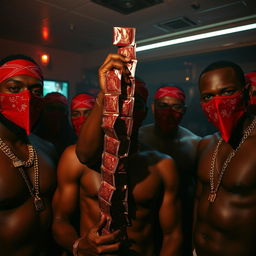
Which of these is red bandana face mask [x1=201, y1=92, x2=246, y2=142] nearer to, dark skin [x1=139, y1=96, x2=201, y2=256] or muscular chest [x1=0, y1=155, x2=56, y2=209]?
dark skin [x1=139, y1=96, x2=201, y2=256]

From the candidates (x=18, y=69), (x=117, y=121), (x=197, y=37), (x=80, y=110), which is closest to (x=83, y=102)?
(x=80, y=110)

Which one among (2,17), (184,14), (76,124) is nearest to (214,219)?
(76,124)

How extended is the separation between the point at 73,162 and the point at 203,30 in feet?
12.3

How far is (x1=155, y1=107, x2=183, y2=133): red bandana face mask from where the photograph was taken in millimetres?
2871

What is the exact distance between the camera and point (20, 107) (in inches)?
61.3

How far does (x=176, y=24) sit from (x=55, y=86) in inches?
142

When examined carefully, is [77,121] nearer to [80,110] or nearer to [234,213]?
[80,110]

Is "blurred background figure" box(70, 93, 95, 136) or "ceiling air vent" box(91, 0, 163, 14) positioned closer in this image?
"blurred background figure" box(70, 93, 95, 136)

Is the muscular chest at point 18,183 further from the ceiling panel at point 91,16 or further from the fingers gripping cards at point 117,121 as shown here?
the ceiling panel at point 91,16

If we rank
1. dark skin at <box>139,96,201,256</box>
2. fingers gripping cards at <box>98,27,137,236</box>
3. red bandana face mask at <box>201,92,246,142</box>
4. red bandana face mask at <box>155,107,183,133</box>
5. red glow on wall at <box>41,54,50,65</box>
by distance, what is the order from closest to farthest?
1. fingers gripping cards at <box>98,27,137,236</box>
2. red bandana face mask at <box>201,92,246,142</box>
3. dark skin at <box>139,96,201,256</box>
4. red bandana face mask at <box>155,107,183,133</box>
5. red glow on wall at <box>41,54,50,65</box>

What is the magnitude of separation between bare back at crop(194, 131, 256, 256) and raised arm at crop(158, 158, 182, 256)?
0.88 ft

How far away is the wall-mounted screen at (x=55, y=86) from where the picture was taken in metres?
6.45

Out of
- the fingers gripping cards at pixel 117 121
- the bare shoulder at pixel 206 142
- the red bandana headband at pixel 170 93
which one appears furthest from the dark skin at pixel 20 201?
the red bandana headband at pixel 170 93

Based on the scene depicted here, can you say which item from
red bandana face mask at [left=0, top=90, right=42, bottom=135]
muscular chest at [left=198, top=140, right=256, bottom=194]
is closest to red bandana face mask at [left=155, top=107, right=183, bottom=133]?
muscular chest at [left=198, top=140, right=256, bottom=194]
